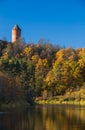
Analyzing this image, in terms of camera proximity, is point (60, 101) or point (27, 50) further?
point (27, 50)

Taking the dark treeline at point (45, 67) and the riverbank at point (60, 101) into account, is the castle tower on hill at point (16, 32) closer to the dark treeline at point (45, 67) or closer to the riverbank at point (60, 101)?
the dark treeline at point (45, 67)

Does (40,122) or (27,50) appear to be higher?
(27,50)

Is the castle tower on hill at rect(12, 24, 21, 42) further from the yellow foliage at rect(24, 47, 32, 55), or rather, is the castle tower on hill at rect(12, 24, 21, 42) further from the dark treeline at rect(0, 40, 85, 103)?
the yellow foliage at rect(24, 47, 32, 55)

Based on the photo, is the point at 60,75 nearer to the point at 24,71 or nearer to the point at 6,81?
the point at 24,71

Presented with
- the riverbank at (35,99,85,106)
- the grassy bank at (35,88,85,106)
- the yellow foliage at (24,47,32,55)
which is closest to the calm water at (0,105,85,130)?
the riverbank at (35,99,85,106)

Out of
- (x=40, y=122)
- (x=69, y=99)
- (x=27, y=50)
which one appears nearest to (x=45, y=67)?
(x=27, y=50)

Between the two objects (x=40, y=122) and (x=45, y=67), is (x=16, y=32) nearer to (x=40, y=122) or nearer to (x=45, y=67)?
(x=45, y=67)

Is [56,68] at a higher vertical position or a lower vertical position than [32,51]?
lower

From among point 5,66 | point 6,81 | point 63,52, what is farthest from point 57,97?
point 6,81

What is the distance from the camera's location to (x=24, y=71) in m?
124

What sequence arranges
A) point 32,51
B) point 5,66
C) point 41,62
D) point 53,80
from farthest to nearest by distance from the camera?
point 32,51 → point 41,62 → point 53,80 → point 5,66

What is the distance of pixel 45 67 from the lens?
14138 cm

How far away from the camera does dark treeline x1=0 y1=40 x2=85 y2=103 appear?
121 m

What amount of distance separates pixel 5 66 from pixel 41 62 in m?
32.6
